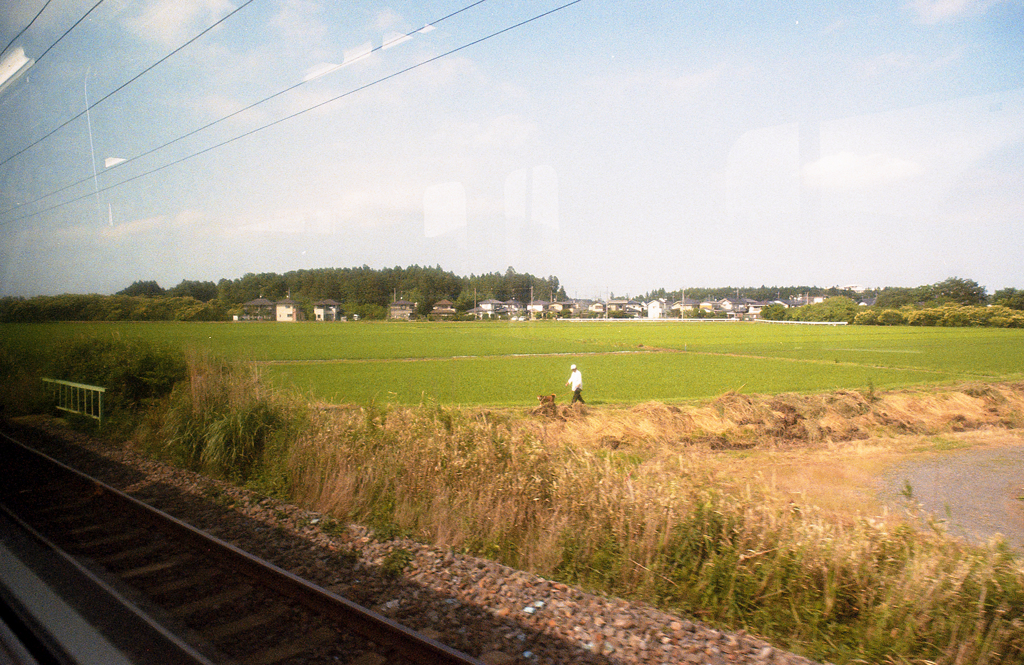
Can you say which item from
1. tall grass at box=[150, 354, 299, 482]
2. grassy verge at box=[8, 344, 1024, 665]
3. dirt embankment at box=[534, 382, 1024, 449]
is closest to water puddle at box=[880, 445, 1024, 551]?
grassy verge at box=[8, 344, 1024, 665]

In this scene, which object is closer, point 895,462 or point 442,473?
point 442,473

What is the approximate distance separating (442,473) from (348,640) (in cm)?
301

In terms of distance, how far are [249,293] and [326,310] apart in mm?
2202

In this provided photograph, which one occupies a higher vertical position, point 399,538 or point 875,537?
point 875,537

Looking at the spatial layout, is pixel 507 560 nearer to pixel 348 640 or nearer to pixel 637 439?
A: pixel 348 640

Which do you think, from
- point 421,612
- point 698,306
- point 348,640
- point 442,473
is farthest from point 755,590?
point 698,306

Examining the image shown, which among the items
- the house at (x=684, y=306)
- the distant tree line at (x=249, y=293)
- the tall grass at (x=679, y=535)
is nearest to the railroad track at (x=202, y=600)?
the tall grass at (x=679, y=535)

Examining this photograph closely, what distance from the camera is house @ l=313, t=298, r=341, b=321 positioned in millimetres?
16203

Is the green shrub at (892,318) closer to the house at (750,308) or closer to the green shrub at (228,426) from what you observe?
the house at (750,308)

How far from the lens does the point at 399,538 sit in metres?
5.31

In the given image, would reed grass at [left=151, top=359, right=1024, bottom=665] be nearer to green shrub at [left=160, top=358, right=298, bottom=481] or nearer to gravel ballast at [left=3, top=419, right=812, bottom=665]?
green shrub at [left=160, top=358, right=298, bottom=481]

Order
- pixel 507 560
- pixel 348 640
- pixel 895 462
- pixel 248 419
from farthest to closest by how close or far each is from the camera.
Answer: pixel 248 419, pixel 895 462, pixel 507 560, pixel 348 640

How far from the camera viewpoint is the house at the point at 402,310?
17731 millimetres

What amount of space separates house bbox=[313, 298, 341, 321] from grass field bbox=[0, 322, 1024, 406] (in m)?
1.80
